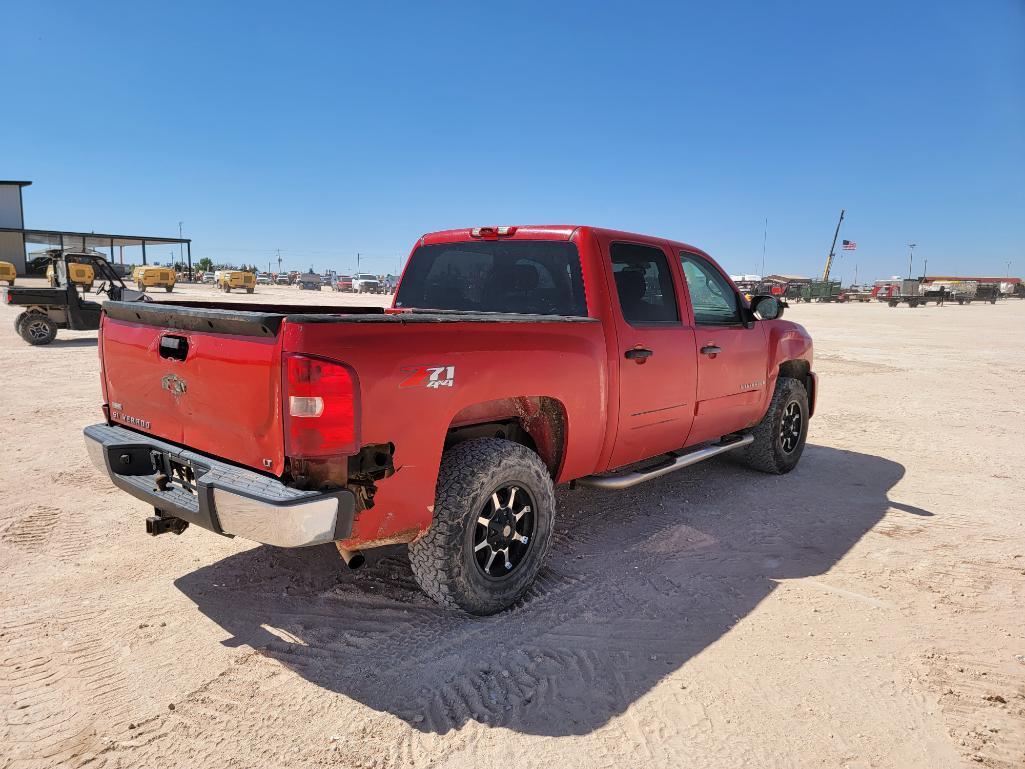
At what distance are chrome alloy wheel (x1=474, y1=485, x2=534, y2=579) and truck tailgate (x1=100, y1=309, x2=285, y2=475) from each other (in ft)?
3.67

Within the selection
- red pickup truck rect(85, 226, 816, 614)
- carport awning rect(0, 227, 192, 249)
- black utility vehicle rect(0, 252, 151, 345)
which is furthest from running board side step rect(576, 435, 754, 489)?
carport awning rect(0, 227, 192, 249)

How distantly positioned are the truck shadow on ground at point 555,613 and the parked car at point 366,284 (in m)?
60.2

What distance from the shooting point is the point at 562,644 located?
10.1ft

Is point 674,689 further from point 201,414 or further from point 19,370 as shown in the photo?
point 19,370

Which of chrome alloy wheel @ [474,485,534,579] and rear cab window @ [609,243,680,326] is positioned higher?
rear cab window @ [609,243,680,326]

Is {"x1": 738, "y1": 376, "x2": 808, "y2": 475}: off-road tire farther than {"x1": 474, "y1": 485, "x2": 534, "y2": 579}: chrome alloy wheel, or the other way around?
{"x1": 738, "y1": 376, "x2": 808, "y2": 475}: off-road tire

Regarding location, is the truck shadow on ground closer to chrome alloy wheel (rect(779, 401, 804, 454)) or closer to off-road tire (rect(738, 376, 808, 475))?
off-road tire (rect(738, 376, 808, 475))

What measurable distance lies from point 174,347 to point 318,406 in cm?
98

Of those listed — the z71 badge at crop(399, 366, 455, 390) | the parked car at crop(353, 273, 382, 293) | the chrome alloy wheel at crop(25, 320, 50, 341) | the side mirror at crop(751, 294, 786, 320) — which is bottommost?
the chrome alloy wheel at crop(25, 320, 50, 341)

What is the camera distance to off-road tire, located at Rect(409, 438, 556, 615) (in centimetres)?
302

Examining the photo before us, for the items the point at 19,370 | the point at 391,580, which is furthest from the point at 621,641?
the point at 19,370

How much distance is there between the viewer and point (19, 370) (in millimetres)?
10367

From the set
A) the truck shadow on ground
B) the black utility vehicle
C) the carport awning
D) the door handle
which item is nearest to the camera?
the truck shadow on ground

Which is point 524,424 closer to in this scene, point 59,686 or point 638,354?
point 638,354
